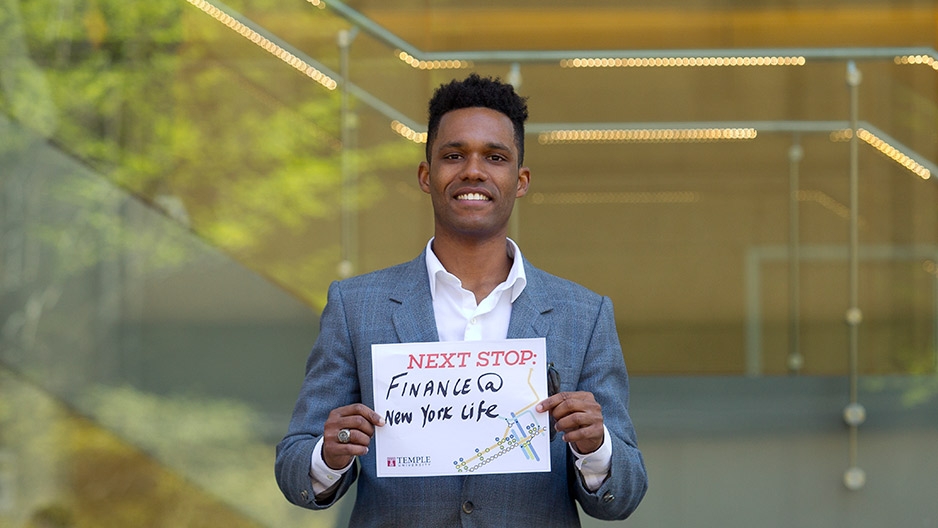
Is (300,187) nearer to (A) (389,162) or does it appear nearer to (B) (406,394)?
(A) (389,162)

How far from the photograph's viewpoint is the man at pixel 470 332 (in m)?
2.07

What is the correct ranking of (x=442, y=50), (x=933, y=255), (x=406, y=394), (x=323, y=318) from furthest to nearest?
1. (x=442, y=50)
2. (x=933, y=255)
3. (x=323, y=318)
4. (x=406, y=394)

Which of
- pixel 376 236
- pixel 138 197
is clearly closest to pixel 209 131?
pixel 138 197

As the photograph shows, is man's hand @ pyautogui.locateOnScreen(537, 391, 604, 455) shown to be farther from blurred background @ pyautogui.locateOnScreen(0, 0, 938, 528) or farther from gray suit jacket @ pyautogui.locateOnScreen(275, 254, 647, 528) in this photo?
blurred background @ pyautogui.locateOnScreen(0, 0, 938, 528)

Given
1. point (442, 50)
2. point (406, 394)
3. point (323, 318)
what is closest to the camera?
point (406, 394)

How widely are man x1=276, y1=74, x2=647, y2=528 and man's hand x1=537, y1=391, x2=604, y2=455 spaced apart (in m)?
0.05

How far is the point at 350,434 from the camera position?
195 centimetres

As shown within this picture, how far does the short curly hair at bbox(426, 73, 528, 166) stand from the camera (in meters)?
2.21

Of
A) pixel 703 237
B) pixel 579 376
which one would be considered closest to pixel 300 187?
pixel 703 237

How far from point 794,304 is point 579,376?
110 inches

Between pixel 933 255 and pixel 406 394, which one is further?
pixel 933 255

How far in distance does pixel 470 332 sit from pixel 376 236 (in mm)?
2659

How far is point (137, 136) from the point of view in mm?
4859

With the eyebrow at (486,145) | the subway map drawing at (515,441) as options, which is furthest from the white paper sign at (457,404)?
the eyebrow at (486,145)
